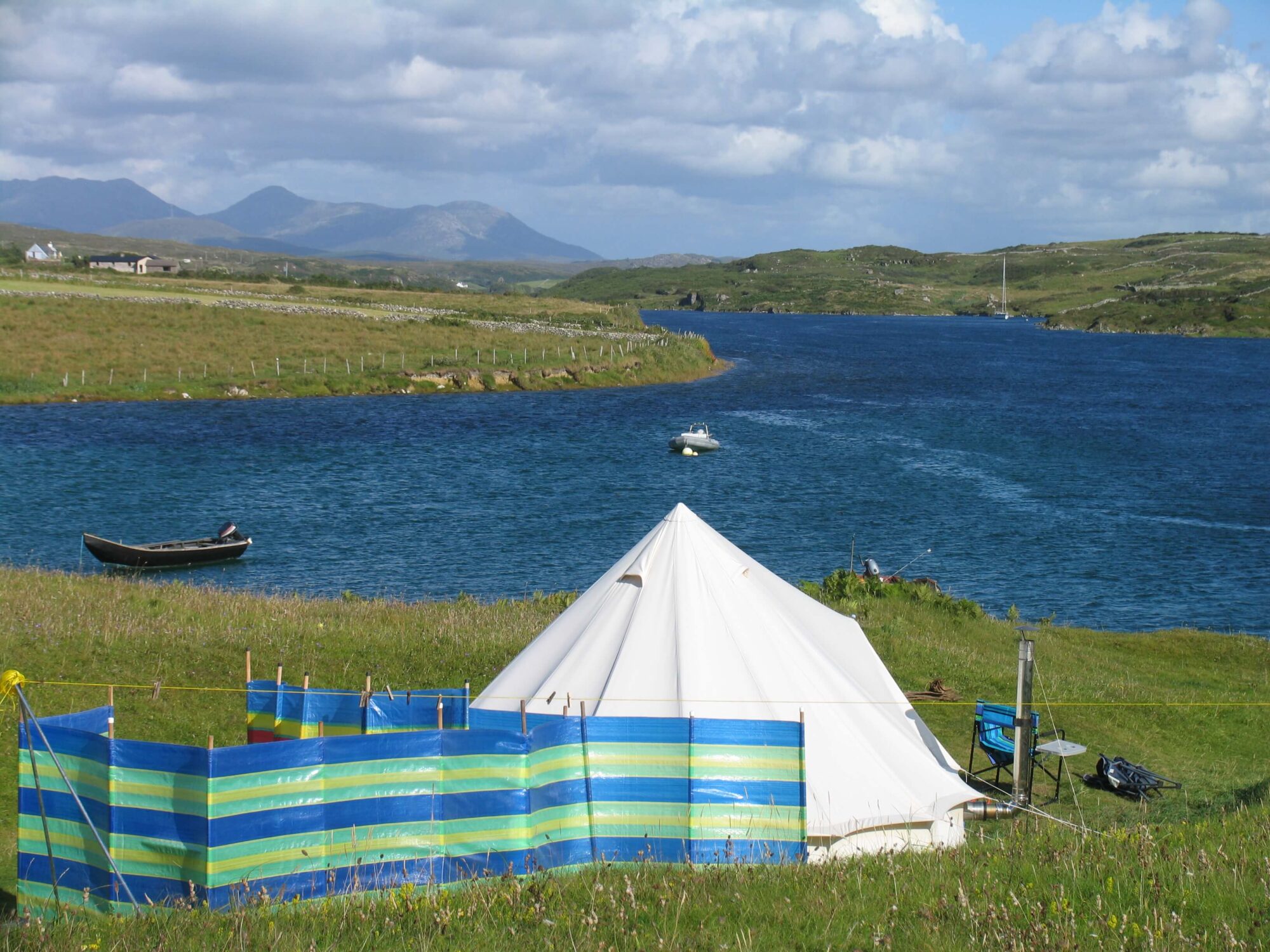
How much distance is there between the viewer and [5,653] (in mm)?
18844

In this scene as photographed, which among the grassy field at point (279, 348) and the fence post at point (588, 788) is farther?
the grassy field at point (279, 348)

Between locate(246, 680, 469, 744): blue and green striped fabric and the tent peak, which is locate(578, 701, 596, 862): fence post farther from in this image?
the tent peak

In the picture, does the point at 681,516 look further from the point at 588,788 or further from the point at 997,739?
the point at 997,739

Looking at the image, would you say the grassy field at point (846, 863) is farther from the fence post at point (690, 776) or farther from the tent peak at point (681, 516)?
the tent peak at point (681, 516)

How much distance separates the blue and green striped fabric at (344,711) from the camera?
13516 mm

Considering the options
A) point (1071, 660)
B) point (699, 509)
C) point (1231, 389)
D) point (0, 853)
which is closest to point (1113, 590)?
point (1071, 660)

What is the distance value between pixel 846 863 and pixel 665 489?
46377 millimetres

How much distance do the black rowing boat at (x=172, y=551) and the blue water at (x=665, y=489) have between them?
1.81 ft

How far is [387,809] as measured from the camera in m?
10.4

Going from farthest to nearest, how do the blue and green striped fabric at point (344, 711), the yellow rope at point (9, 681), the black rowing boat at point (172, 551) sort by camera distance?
the black rowing boat at point (172, 551), the blue and green striped fabric at point (344, 711), the yellow rope at point (9, 681)

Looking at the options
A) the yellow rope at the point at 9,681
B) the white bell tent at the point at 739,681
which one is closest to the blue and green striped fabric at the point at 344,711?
the white bell tent at the point at 739,681

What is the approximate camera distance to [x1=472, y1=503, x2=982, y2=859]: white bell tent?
1318cm

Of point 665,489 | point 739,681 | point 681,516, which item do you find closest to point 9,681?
point 739,681

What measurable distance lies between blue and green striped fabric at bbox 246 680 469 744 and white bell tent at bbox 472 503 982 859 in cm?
94
